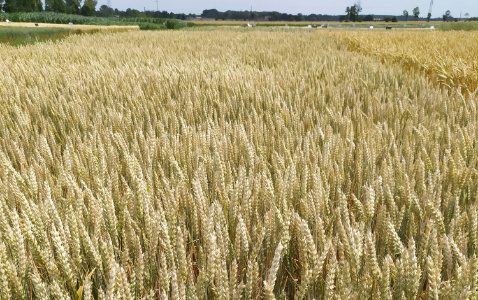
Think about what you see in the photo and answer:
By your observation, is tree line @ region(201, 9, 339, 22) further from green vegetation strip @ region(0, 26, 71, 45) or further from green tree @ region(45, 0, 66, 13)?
green vegetation strip @ region(0, 26, 71, 45)

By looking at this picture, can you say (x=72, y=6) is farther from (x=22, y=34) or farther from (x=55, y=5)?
(x=22, y=34)

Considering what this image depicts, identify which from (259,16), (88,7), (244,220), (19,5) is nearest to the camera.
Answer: (244,220)

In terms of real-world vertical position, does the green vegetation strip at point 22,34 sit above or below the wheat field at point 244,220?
above

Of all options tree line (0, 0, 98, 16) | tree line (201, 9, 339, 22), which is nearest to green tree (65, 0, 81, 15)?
tree line (0, 0, 98, 16)

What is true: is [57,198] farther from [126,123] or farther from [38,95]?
[38,95]

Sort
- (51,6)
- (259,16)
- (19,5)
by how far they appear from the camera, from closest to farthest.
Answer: (19,5) < (51,6) < (259,16)

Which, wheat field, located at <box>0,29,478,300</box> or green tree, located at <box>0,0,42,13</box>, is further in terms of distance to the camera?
green tree, located at <box>0,0,42,13</box>

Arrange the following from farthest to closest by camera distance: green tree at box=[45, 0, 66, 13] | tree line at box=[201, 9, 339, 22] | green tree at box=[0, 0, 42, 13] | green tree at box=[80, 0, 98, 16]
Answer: tree line at box=[201, 9, 339, 22]
green tree at box=[80, 0, 98, 16]
green tree at box=[45, 0, 66, 13]
green tree at box=[0, 0, 42, 13]

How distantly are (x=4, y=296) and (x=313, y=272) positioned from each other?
1.83 feet

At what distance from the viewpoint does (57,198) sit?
1084 millimetres

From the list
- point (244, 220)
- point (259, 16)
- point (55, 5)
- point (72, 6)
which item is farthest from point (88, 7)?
point (244, 220)

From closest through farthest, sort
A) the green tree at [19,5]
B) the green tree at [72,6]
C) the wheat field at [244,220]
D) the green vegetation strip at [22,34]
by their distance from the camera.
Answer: the wheat field at [244,220] → the green vegetation strip at [22,34] → the green tree at [19,5] → the green tree at [72,6]

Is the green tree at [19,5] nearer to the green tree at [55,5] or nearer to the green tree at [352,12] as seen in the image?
the green tree at [55,5]

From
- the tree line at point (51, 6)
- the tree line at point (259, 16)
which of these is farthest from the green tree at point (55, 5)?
the tree line at point (259, 16)
